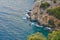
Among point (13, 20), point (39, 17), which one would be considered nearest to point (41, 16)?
point (39, 17)

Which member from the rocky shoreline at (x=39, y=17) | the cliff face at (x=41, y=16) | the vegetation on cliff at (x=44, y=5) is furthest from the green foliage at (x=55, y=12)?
the vegetation on cliff at (x=44, y=5)

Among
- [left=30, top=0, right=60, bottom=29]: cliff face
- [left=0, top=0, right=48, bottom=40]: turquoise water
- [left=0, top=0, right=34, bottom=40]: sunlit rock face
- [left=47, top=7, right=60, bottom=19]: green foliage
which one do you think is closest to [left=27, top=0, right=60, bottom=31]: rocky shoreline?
[left=30, top=0, right=60, bottom=29]: cliff face

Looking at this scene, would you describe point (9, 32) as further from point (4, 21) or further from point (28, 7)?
point (28, 7)

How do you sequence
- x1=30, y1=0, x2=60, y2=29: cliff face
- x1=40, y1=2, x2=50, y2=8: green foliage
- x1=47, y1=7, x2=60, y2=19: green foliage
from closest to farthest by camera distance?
x1=30, y1=0, x2=60, y2=29: cliff face < x1=47, y1=7, x2=60, y2=19: green foliage < x1=40, y1=2, x2=50, y2=8: green foliage

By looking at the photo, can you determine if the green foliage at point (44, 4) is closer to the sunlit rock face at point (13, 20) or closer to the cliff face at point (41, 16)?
the cliff face at point (41, 16)

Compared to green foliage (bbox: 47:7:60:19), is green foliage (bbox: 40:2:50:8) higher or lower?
higher

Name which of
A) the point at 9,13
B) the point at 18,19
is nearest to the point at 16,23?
the point at 18,19

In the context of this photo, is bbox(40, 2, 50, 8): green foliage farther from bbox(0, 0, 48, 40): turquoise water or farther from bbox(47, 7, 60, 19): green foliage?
bbox(0, 0, 48, 40): turquoise water

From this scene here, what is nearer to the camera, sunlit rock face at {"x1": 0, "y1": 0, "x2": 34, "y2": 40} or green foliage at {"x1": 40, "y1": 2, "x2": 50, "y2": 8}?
sunlit rock face at {"x1": 0, "y1": 0, "x2": 34, "y2": 40}
